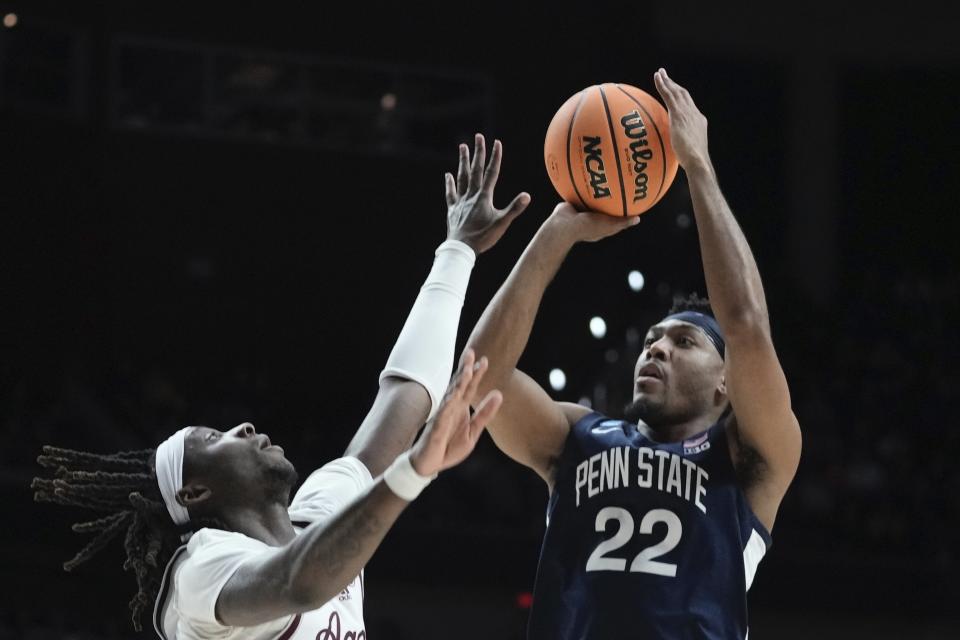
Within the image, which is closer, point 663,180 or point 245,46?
point 663,180

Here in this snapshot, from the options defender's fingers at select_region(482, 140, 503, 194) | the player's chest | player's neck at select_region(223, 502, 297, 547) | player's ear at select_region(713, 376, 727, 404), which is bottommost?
the player's chest

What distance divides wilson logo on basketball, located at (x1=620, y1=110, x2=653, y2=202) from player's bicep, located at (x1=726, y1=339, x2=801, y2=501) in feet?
1.89

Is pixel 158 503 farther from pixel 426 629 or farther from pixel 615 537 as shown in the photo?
pixel 426 629

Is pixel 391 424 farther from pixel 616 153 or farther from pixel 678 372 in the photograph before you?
pixel 616 153

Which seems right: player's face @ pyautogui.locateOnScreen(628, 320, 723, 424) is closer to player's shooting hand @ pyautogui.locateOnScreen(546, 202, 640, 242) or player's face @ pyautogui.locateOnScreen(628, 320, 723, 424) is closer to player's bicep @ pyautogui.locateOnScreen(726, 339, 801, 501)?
player's bicep @ pyautogui.locateOnScreen(726, 339, 801, 501)

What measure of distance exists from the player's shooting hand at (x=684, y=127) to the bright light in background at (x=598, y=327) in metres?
5.71

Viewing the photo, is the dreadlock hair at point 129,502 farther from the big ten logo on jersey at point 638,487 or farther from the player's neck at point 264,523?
the big ten logo on jersey at point 638,487

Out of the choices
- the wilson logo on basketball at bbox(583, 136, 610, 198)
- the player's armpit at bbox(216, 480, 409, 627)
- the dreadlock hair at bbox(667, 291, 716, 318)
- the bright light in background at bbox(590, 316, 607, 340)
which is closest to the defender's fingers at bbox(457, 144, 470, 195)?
the wilson logo on basketball at bbox(583, 136, 610, 198)

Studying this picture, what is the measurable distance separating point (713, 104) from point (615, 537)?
14242mm

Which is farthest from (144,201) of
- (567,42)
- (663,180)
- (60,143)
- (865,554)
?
(663,180)

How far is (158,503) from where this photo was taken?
3.98 metres

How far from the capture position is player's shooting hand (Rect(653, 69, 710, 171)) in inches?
164

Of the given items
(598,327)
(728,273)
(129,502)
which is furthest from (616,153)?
(598,327)

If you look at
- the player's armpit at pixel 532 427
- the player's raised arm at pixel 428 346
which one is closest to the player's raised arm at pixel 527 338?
the player's armpit at pixel 532 427
